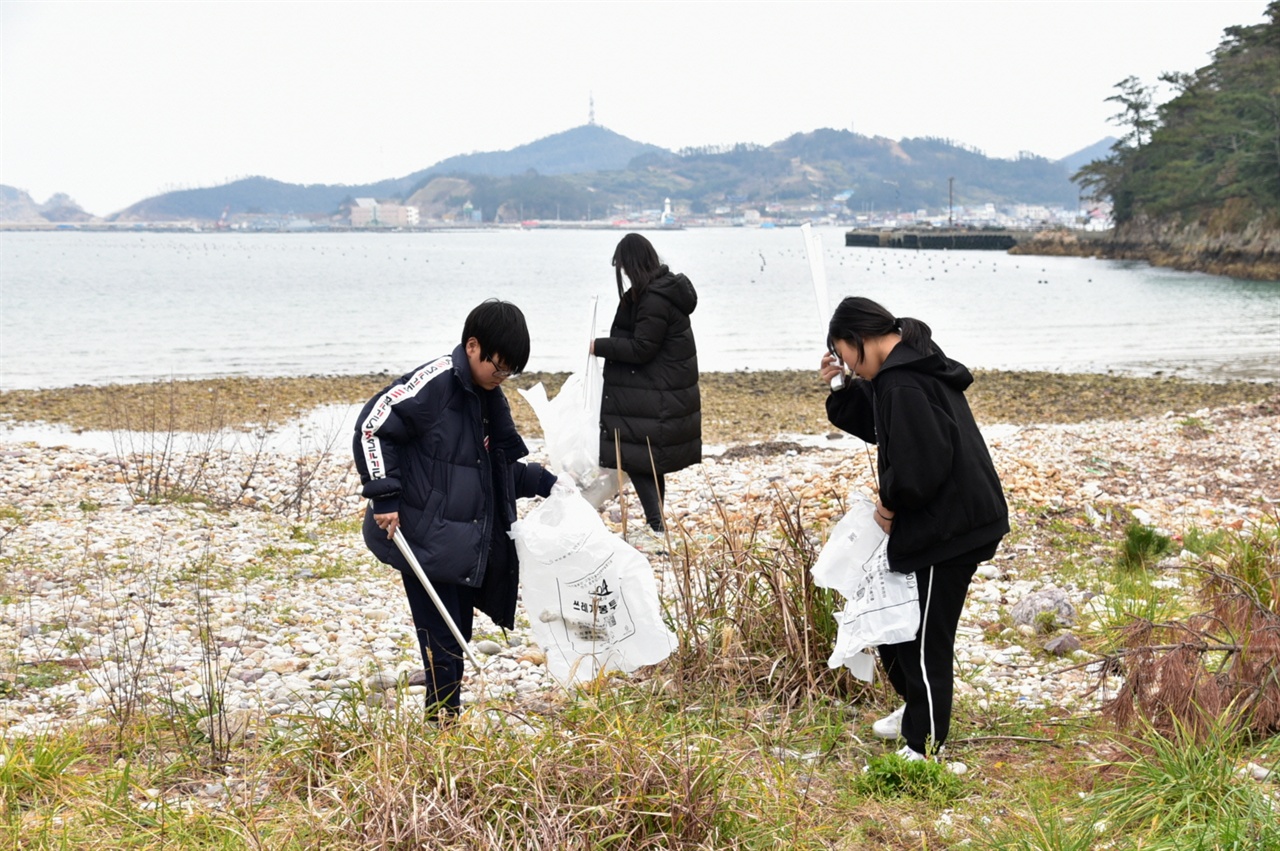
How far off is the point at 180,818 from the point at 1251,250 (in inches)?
2295

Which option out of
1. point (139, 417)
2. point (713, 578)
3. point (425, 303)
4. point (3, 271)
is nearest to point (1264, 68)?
point (425, 303)

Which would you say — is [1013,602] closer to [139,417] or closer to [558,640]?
[558,640]

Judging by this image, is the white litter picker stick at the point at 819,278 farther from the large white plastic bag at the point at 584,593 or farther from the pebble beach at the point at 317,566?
the large white plastic bag at the point at 584,593

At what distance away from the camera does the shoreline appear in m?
15.3

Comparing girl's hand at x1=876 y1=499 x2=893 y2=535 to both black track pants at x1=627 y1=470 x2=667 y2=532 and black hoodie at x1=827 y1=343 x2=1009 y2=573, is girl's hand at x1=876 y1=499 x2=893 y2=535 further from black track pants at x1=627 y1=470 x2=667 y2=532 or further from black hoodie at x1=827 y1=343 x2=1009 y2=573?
black track pants at x1=627 y1=470 x2=667 y2=532

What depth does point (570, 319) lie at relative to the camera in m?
35.8

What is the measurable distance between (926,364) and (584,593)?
4.98 feet

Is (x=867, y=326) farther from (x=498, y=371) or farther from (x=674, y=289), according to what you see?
(x=674, y=289)

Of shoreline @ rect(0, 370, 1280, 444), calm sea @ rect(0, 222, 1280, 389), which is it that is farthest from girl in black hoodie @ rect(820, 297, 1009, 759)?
calm sea @ rect(0, 222, 1280, 389)

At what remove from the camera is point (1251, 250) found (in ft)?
171

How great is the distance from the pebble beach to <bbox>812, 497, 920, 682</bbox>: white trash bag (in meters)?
0.59

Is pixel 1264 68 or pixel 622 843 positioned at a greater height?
pixel 1264 68

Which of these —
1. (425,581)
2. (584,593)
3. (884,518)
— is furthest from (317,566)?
(884,518)

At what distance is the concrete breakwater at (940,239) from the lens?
327 ft
